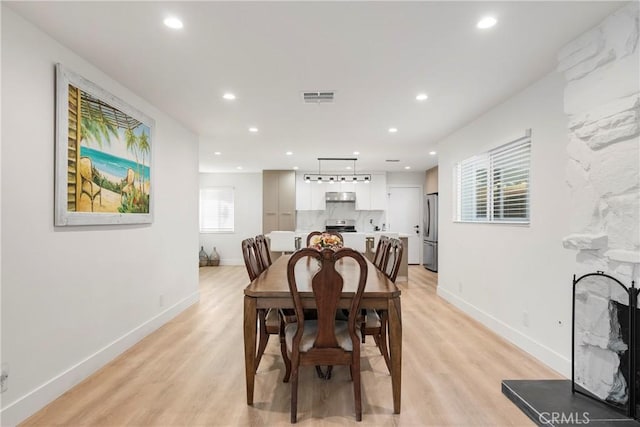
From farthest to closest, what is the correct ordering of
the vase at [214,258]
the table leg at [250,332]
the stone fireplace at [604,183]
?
1. the vase at [214,258]
2. the table leg at [250,332]
3. the stone fireplace at [604,183]

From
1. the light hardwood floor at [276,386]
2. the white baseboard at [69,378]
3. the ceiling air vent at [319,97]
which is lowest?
the light hardwood floor at [276,386]

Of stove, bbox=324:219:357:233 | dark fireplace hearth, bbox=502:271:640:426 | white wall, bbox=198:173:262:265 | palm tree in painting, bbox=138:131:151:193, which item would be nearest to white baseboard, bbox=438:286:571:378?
dark fireplace hearth, bbox=502:271:640:426

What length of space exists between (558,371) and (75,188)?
3927mm

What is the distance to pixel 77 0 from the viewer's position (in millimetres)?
1876

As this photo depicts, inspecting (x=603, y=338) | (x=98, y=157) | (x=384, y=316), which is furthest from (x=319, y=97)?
(x=603, y=338)

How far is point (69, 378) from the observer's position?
7.82 ft

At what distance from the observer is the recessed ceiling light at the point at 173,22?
2015mm

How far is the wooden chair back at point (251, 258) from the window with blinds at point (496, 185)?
2.50 metres

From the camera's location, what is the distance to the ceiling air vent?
319 centimetres

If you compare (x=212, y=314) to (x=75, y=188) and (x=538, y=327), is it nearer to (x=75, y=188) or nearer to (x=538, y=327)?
(x=75, y=188)

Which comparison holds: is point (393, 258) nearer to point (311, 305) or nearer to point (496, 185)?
point (311, 305)

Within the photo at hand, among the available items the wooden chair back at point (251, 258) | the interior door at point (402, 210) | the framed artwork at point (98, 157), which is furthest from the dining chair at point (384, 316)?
the interior door at point (402, 210)

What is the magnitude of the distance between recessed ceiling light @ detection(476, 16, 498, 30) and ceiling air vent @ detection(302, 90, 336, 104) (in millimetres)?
1404

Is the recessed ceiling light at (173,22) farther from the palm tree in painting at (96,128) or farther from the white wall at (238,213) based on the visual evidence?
the white wall at (238,213)
